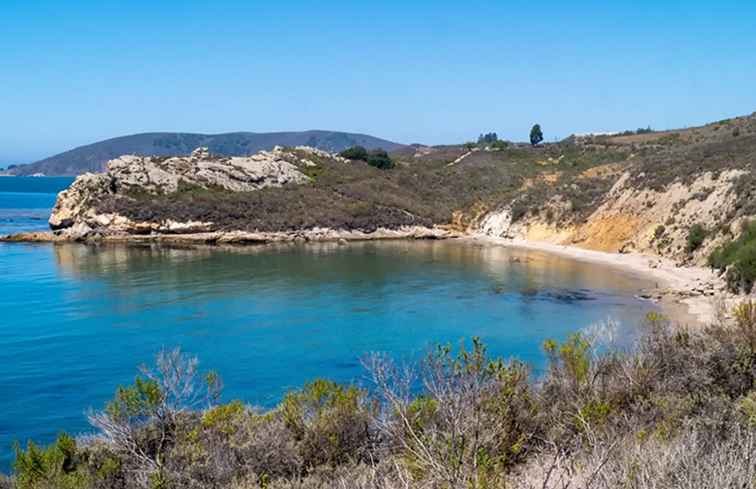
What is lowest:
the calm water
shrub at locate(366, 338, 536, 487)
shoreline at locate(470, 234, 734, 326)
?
the calm water

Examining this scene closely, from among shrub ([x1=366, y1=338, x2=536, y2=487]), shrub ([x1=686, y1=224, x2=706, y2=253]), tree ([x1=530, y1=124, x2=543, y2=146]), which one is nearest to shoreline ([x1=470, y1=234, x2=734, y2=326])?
shrub ([x1=686, y1=224, x2=706, y2=253])

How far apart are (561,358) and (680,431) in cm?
594

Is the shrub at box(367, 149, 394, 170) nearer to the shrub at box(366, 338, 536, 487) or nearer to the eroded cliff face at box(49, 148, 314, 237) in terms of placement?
the eroded cliff face at box(49, 148, 314, 237)

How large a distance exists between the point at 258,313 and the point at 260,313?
12 centimetres

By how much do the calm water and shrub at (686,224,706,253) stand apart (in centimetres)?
663

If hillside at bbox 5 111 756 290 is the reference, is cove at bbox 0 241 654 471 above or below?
below

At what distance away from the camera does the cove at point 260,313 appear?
85.5ft

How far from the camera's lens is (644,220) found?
200 feet

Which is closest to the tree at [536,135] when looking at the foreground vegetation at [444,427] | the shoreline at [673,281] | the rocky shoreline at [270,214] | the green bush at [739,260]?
the rocky shoreline at [270,214]

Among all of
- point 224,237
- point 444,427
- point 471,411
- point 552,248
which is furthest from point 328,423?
point 224,237

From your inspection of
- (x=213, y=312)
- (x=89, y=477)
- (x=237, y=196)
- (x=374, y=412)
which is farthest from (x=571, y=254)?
(x=89, y=477)

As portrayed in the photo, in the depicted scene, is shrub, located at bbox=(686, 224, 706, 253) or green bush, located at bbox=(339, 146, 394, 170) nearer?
shrub, located at bbox=(686, 224, 706, 253)

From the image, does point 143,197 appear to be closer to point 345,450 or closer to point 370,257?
point 370,257

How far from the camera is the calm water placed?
26.2 metres
